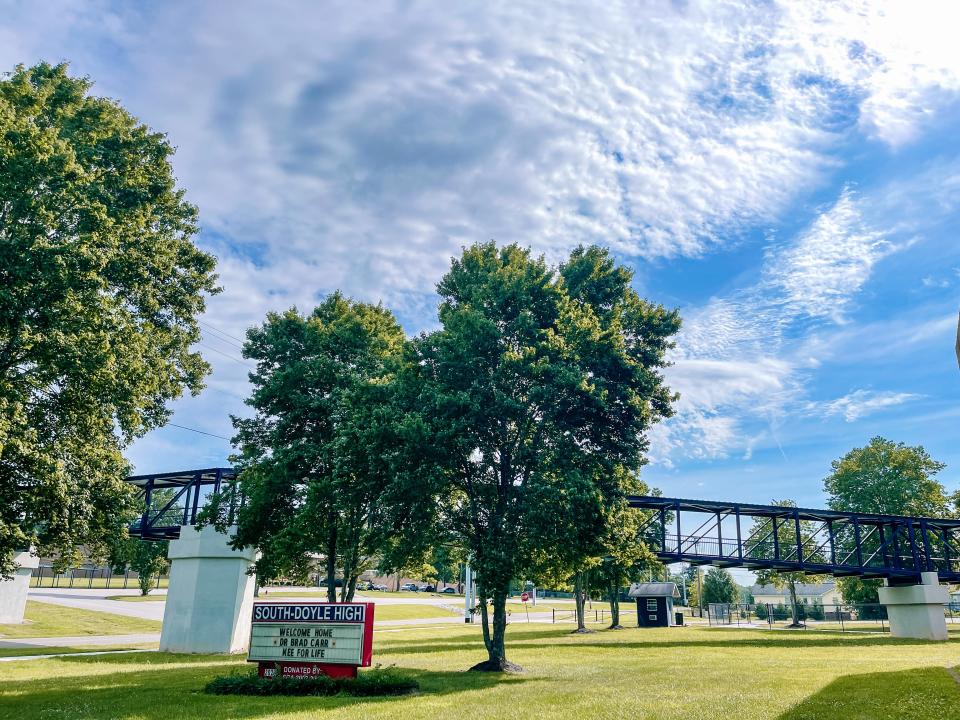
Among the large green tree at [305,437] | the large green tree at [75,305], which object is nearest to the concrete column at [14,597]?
the large green tree at [305,437]

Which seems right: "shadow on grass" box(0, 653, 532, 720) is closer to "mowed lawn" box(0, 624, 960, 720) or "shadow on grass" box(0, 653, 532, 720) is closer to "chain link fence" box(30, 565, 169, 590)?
"mowed lawn" box(0, 624, 960, 720)

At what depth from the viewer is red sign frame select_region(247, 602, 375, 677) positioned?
68.5 feet

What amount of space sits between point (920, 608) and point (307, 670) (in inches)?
1884

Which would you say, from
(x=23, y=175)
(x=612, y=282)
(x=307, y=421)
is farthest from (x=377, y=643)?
(x=23, y=175)

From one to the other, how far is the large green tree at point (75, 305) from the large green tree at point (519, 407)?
34.8 ft

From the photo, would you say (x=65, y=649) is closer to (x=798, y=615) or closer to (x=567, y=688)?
(x=567, y=688)

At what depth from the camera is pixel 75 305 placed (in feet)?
63.5

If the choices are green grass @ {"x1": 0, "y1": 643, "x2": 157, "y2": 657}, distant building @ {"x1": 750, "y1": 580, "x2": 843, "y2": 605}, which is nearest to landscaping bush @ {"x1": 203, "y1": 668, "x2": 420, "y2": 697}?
green grass @ {"x1": 0, "y1": 643, "x2": 157, "y2": 657}

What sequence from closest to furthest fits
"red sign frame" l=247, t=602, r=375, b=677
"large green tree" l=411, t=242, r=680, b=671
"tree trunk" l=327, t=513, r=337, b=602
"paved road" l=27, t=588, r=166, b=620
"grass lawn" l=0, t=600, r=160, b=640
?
"red sign frame" l=247, t=602, r=375, b=677 → "large green tree" l=411, t=242, r=680, b=671 → "tree trunk" l=327, t=513, r=337, b=602 → "grass lawn" l=0, t=600, r=160, b=640 → "paved road" l=27, t=588, r=166, b=620

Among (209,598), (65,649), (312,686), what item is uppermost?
(209,598)

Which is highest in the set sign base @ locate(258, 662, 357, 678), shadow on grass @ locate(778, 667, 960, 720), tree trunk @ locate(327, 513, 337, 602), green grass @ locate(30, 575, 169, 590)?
tree trunk @ locate(327, 513, 337, 602)

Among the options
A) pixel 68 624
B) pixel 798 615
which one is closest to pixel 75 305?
pixel 68 624

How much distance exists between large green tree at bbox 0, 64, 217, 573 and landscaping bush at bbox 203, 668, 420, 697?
6713 millimetres

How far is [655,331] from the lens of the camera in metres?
30.2
